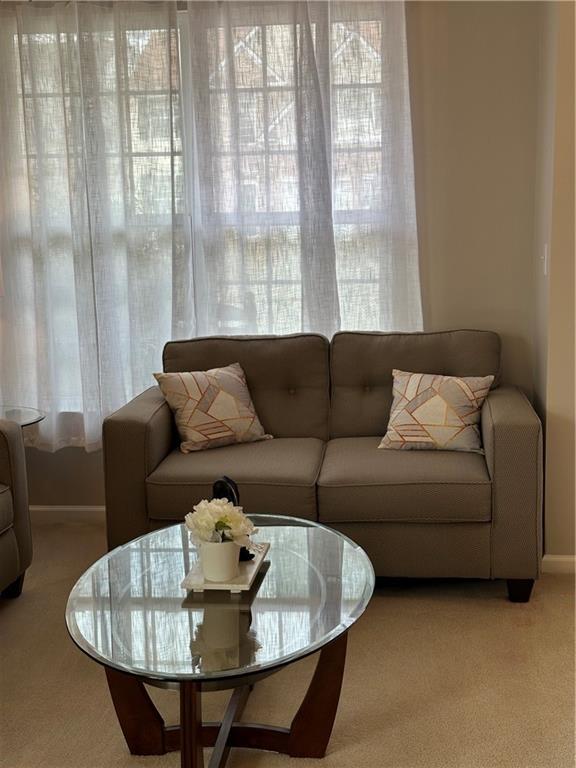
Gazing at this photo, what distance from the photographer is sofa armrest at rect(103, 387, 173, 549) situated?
319 cm

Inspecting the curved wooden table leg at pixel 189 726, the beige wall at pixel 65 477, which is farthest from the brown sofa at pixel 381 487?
the curved wooden table leg at pixel 189 726

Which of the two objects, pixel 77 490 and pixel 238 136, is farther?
pixel 77 490

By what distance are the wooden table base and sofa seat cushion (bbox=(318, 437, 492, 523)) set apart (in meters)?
0.91

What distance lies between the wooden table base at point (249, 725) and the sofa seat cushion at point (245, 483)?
3.01 ft

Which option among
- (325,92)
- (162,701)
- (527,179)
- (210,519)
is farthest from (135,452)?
(527,179)

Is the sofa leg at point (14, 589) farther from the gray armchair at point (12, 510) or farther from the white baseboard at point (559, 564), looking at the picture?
the white baseboard at point (559, 564)

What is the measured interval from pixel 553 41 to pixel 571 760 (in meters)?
2.43

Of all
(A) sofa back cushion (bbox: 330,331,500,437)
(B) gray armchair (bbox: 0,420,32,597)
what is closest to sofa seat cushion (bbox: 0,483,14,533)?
(B) gray armchair (bbox: 0,420,32,597)

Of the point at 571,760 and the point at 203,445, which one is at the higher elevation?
the point at 203,445

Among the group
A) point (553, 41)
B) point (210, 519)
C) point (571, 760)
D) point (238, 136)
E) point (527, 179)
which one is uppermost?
point (553, 41)

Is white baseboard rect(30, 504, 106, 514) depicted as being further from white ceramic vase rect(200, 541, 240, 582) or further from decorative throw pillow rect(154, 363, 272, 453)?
white ceramic vase rect(200, 541, 240, 582)

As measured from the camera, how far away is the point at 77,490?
4156 millimetres

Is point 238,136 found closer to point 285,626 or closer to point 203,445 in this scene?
point 203,445

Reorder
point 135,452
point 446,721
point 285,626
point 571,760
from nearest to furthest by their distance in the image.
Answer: point 285,626
point 571,760
point 446,721
point 135,452
